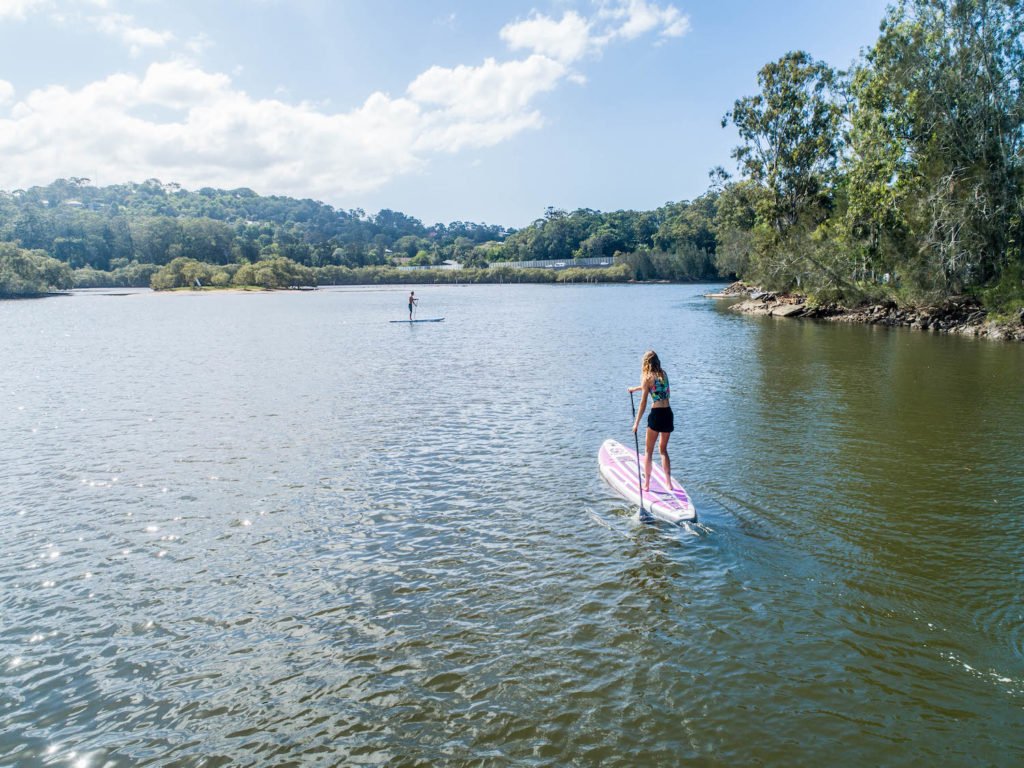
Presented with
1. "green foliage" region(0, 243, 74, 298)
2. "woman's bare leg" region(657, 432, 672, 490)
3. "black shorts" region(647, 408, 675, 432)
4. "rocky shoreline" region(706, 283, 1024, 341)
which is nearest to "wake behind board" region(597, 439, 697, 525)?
"woman's bare leg" region(657, 432, 672, 490)

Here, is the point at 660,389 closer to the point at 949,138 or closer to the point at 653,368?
the point at 653,368

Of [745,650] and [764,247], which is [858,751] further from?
[764,247]

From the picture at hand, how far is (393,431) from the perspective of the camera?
17.6 m

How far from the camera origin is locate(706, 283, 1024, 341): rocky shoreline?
3700 centimetres

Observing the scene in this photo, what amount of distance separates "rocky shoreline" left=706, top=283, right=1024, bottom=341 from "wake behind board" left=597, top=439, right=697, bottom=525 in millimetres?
34019

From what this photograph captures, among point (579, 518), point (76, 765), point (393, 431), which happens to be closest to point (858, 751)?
point (579, 518)

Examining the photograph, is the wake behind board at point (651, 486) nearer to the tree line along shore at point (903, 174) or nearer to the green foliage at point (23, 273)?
the tree line along shore at point (903, 174)

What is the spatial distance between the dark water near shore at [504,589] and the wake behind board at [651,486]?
0.96ft

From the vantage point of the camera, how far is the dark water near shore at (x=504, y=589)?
6211mm

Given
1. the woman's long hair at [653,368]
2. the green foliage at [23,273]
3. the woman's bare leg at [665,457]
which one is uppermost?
the green foliage at [23,273]

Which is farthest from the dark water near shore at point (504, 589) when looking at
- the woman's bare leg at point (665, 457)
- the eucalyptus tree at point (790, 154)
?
the eucalyptus tree at point (790, 154)

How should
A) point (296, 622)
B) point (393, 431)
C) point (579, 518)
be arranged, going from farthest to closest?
point (393, 431)
point (579, 518)
point (296, 622)

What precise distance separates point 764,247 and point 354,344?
47927 millimetres

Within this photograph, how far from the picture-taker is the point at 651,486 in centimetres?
1188
